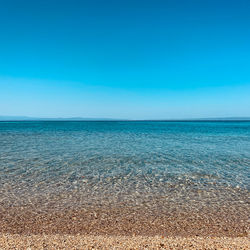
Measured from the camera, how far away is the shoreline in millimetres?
4426

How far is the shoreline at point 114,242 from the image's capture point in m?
4.43

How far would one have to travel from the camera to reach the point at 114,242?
4688mm

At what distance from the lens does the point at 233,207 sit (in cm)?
714

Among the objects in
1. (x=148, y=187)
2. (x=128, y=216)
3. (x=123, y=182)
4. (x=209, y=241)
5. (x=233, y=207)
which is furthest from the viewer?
(x=123, y=182)

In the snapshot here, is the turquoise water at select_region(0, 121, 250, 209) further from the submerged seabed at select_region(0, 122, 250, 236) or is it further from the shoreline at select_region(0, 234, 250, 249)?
the shoreline at select_region(0, 234, 250, 249)

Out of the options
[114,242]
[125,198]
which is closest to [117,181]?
[125,198]

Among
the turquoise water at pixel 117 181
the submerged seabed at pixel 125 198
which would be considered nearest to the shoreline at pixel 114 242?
the submerged seabed at pixel 125 198

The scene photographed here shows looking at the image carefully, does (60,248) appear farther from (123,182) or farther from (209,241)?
(123,182)

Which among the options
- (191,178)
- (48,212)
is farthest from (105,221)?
(191,178)

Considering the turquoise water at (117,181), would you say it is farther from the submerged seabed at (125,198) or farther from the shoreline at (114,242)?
the shoreline at (114,242)

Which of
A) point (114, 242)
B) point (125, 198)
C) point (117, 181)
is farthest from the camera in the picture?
point (117, 181)

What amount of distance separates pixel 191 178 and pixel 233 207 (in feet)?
10.8

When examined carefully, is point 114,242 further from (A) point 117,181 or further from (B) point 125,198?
(A) point 117,181

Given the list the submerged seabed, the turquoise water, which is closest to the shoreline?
the submerged seabed
